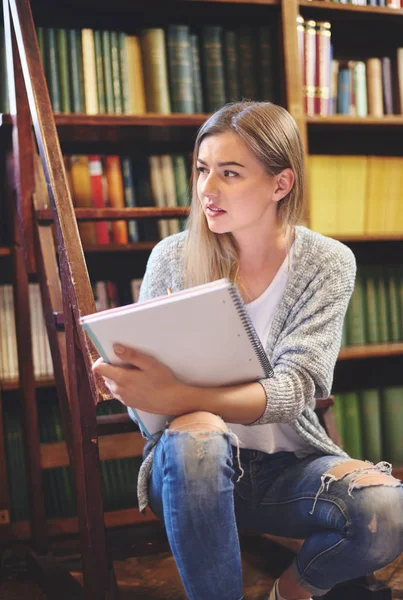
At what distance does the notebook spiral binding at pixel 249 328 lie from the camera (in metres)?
0.94

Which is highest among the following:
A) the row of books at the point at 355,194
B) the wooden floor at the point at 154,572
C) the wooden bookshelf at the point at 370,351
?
the row of books at the point at 355,194

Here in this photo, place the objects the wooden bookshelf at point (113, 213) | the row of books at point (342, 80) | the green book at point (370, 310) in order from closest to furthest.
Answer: the wooden bookshelf at point (113, 213)
the row of books at point (342, 80)
the green book at point (370, 310)

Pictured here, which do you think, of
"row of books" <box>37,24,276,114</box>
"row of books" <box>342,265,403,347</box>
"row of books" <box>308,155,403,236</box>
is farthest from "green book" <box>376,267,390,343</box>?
"row of books" <box>37,24,276,114</box>

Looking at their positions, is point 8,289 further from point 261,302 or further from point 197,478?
point 197,478

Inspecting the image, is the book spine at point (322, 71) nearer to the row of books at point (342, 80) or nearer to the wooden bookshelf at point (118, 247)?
the row of books at point (342, 80)

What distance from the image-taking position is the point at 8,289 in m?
1.83

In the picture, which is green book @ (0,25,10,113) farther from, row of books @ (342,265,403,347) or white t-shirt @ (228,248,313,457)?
row of books @ (342,265,403,347)

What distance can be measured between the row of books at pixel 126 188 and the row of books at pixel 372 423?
0.75 meters

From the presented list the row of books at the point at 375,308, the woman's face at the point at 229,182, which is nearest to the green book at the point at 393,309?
the row of books at the point at 375,308

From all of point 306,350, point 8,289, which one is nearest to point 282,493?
point 306,350

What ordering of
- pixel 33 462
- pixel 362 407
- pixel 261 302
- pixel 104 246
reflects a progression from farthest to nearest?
pixel 362 407 → pixel 104 246 → pixel 33 462 → pixel 261 302

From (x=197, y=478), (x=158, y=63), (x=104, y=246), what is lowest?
(x=197, y=478)

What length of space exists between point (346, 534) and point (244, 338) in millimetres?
393

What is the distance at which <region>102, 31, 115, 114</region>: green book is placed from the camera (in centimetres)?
178
